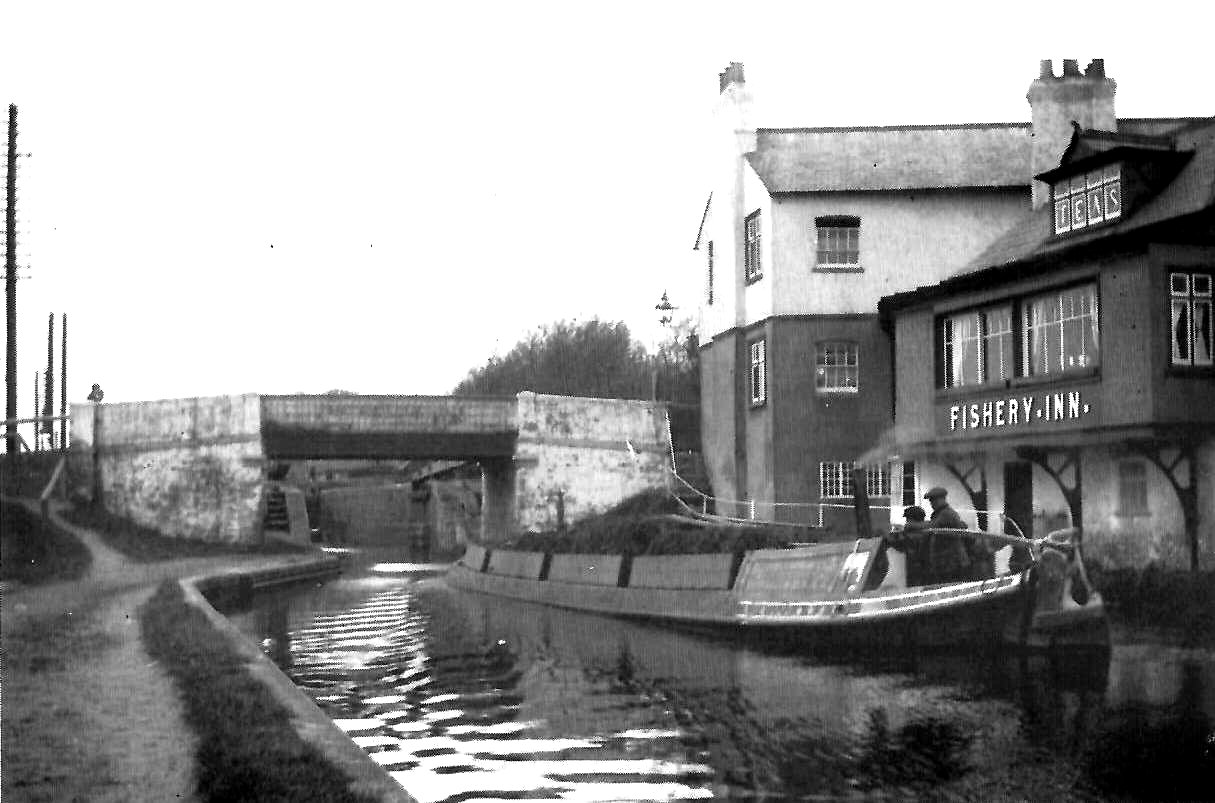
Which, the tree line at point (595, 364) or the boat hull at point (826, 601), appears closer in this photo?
the boat hull at point (826, 601)

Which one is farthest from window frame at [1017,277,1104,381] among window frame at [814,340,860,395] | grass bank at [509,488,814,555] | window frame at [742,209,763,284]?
window frame at [742,209,763,284]

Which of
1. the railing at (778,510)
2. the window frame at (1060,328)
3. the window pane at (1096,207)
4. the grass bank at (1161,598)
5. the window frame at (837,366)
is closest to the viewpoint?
the grass bank at (1161,598)

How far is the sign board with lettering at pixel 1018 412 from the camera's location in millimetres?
22062

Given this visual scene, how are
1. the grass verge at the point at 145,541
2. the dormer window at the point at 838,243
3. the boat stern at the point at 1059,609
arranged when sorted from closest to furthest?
the boat stern at the point at 1059,609 < the dormer window at the point at 838,243 < the grass verge at the point at 145,541

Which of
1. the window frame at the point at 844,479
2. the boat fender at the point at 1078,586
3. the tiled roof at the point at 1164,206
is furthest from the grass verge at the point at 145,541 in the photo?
the boat fender at the point at 1078,586

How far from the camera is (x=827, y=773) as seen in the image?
1036 cm

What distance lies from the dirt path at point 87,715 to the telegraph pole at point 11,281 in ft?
73.7

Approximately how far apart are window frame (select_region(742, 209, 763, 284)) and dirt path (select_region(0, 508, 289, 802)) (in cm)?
1686

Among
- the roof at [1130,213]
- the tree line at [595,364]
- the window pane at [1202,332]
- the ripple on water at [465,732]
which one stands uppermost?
the tree line at [595,364]

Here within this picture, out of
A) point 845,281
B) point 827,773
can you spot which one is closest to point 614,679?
point 827,773

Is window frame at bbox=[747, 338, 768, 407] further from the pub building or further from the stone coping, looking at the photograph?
the stone coping

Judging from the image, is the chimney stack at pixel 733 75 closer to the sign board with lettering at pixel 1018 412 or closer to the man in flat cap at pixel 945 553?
the sign board with lettering at pixel 1018 412

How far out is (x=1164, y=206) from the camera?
72.7ft

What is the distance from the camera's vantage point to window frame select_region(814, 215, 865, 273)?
103 ft
